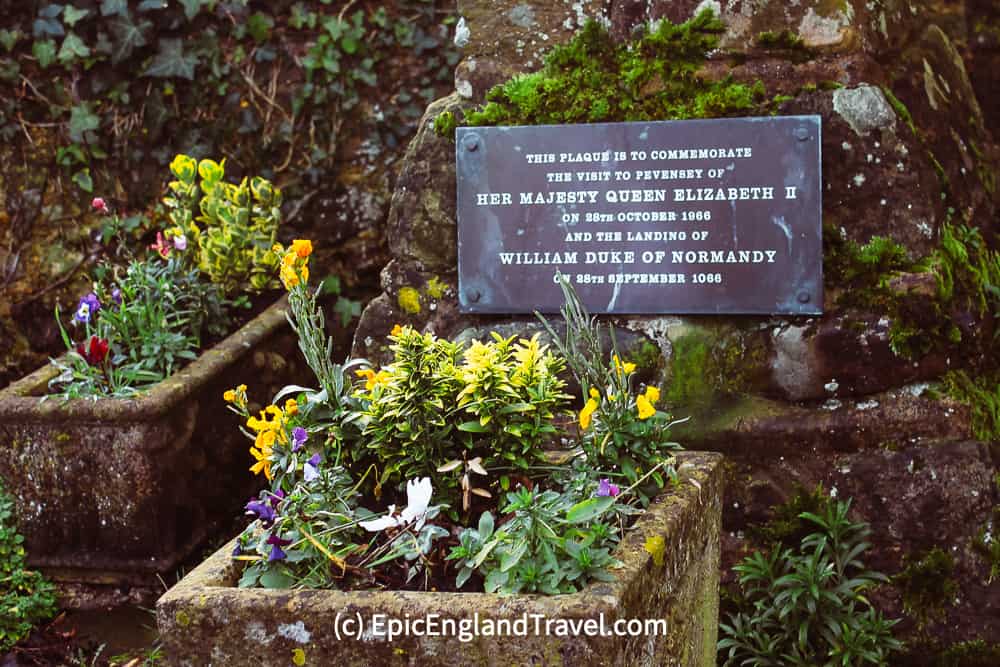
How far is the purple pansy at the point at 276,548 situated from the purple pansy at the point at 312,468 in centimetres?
15

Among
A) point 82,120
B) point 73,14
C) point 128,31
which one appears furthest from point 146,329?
point 73,14

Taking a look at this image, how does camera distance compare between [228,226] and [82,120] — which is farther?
[82,120]

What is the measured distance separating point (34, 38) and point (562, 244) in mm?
2705

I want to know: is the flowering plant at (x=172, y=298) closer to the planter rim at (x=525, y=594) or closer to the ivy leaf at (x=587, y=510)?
the planter rim at (x=525, y=594)

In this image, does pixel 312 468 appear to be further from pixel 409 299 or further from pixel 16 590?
pixel 16 590

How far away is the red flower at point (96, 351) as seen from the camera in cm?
318

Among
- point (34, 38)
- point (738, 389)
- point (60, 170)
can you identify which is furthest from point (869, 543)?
point (34, 38)

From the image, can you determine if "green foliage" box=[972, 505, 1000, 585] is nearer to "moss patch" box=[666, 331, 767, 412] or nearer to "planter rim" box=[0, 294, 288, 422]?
"moss patch" box=[666, 331, 767, 412]

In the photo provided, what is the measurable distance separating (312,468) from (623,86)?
1525mm

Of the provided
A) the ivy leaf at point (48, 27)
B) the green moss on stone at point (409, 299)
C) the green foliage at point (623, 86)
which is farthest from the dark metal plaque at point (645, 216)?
the ivy leaf at point (48, 27)

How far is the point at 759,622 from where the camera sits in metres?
2.69

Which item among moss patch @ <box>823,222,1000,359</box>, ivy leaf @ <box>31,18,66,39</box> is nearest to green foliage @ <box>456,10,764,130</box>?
moss patch @ <box>823,222,1000,359</box>

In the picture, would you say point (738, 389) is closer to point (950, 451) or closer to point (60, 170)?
point (950, 451)

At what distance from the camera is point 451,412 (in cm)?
196
